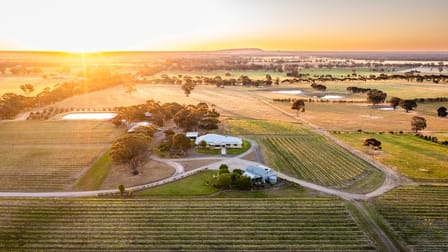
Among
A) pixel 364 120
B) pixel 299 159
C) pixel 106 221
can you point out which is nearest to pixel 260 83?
pixel 364 120

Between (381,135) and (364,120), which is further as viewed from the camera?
(364,120)

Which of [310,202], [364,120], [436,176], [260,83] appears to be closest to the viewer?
[310,202]

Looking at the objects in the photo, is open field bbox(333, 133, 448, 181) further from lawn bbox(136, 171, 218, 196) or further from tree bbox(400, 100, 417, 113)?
lawn bbox(136, 171, 218, 196)

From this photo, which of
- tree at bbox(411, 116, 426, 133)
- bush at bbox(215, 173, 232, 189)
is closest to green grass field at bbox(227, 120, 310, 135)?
tree at bbox(411, 116, 426, 133)

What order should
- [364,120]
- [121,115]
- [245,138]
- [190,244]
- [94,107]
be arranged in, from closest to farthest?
[190,244] < [245,138] < [121,115] < [364,120] < [94,107]

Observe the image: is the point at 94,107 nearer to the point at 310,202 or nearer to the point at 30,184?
the point at 30,184

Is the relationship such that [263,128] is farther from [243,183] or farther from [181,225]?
[181,225]

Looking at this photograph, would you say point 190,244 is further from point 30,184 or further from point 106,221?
point 30,184
